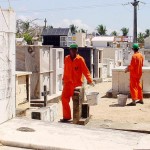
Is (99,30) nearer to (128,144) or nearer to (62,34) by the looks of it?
(62,34)

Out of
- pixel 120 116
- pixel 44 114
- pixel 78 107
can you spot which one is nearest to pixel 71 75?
pixel 78 107

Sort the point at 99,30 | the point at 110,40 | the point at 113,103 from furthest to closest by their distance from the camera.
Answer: the point at 99,30, the point at 110,40, the point at 113,103

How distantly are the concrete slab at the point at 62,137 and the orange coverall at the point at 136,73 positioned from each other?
5.73m

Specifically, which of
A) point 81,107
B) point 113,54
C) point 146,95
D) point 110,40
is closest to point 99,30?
point 110,40

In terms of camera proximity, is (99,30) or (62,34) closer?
(62,34)

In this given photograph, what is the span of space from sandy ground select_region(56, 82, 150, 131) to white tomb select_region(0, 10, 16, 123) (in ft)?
6.42

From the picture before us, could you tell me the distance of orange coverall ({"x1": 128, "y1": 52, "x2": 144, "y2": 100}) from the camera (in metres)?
11.9

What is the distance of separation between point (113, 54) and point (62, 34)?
7289mm

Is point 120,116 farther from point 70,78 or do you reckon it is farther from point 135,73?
point 135,73

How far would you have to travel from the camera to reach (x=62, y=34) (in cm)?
3584

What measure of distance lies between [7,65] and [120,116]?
4250 millimetres

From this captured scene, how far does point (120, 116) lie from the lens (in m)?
9.96

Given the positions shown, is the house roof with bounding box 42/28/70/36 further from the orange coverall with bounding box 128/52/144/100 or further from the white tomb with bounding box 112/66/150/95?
the orange coverall with bounding box 128/52/144/100

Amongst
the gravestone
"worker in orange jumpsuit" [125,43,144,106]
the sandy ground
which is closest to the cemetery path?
the sandy ground
